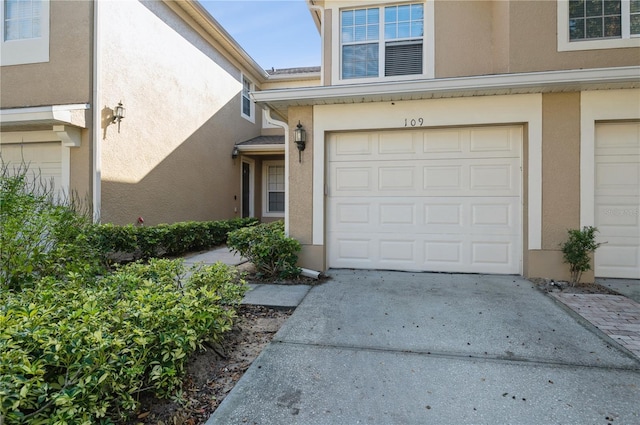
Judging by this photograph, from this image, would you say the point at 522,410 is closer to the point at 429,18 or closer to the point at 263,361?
the point at 263,361

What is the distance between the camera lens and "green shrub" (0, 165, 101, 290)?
118 inches

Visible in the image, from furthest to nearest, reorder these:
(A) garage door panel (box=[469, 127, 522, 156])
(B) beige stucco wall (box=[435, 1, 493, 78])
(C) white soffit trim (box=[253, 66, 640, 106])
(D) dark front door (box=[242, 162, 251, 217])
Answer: (D) dark front door (box=[242, 162, 251, 217]) < (B) beige stucco wall (box=[435, 1, 493, 78]) < (A) garage door panel (box=[469, 127, 522, 156]) < (C) white soffit trim (box=[253, 66, 640, 106])

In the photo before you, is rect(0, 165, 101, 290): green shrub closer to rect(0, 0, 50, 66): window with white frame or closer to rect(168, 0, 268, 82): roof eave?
rect(0, 0, 50, 66): window with white frame

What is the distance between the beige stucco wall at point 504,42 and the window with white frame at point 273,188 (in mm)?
7846

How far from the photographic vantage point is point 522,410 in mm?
2268

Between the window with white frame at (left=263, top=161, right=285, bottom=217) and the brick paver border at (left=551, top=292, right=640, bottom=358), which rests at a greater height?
the window with white frame at (left=263, top=161, right=285, bottom=217)

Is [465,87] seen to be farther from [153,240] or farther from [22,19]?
[22,19]

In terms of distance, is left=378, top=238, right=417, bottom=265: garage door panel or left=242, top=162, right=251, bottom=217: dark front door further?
left=242, top=162, right=251, bottom=217: dark front door

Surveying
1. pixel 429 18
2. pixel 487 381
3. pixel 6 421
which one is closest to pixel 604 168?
pixel 429 18

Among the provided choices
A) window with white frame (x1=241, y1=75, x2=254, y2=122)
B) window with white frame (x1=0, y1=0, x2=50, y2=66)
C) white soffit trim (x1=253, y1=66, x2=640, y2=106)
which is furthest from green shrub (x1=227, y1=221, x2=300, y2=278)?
window with white frame (x1=241, y1=75, x2=254, y2=122)

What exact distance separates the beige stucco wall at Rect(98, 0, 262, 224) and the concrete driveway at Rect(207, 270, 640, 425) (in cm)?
568

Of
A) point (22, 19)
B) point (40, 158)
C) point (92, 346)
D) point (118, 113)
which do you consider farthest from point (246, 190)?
point (92, 346)

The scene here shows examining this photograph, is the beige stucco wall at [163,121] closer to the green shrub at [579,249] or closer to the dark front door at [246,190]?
the dark front door at [246,190]

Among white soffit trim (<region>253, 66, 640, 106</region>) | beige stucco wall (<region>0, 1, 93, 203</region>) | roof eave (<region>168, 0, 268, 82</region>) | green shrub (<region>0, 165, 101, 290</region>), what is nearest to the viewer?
green shrub (<region>0, 165, 101, 290</region>)
